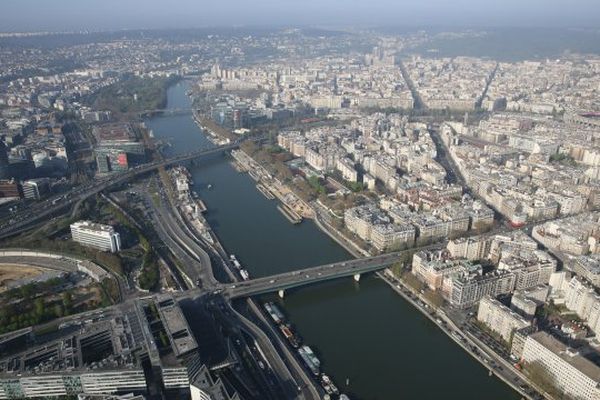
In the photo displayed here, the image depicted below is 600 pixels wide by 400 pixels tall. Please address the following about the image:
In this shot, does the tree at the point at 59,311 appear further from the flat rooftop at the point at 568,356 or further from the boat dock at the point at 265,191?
the flat rooftop at the point at 568,356

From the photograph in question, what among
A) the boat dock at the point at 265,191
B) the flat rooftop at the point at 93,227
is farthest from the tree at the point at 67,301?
the boat dock at the point at 265,191

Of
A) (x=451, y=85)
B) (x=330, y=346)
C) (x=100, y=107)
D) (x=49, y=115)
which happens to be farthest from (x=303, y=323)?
(x=451, y=85)

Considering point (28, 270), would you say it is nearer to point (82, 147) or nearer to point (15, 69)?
point (82, 147)

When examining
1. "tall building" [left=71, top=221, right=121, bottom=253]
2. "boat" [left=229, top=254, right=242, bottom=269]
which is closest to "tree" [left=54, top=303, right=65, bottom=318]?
"tall building" [left=71, top=221, right=121, bottom=253]

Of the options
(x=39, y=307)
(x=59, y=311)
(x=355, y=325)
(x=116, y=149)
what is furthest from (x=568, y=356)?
(x=116, y=149)

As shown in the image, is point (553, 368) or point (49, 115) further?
point (49, 115)
